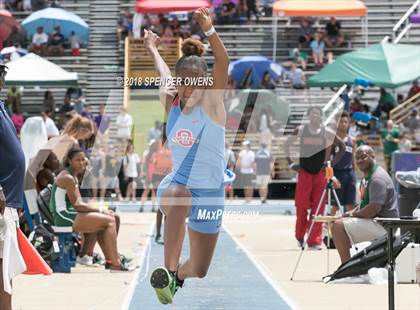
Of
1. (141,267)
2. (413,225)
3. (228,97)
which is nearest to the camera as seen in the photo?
(413,225)

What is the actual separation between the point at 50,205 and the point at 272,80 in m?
19.1

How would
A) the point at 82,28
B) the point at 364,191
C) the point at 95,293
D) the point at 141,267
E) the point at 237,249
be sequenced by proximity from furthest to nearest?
the point at 82,28, the point at 237,249, the point at 141,267, the point at 364,191, the point at 95,293

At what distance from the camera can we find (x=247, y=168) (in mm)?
26984

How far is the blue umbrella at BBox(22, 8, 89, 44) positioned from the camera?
33.3 metres

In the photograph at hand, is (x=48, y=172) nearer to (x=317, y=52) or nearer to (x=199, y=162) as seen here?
(x=199, y=162)

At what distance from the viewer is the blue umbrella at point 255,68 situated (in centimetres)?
3145

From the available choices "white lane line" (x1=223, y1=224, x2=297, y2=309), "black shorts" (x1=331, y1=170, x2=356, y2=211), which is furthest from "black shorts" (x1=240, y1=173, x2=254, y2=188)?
"black shorts" (x1=331, y1=170, x2=356, y2=211)

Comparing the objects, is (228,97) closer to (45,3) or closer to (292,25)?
(292,25)

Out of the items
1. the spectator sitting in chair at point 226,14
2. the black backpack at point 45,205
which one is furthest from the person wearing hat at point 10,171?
the spectator sitting in chair at point 226,14

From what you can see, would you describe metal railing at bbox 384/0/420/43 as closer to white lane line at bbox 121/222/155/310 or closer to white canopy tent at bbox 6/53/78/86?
white canopy tent at bbox 6/53/78/86

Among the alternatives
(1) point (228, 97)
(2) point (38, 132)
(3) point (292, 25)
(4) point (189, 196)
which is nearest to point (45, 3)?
(3) point (292, 25)

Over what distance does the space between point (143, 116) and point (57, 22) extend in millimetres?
10465

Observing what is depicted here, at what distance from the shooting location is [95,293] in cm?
1077

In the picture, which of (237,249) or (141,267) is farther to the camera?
(237,249)
